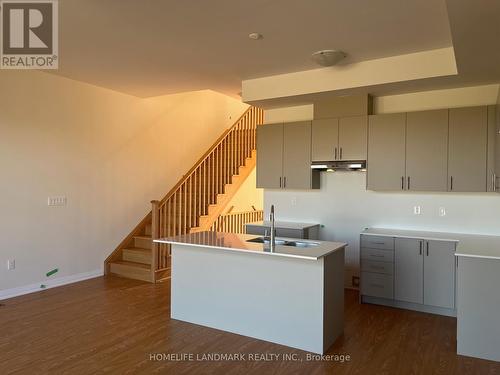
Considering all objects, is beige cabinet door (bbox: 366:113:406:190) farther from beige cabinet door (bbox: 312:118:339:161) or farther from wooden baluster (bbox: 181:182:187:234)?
wooden baluster (bbox: 181:182:187:234)

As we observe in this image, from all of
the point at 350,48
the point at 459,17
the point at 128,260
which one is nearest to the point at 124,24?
the point at 350,48

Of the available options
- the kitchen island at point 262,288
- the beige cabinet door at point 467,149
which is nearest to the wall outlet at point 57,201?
the kitchen island at point 262,288

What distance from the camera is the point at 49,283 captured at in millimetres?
5043

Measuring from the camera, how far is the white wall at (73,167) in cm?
462

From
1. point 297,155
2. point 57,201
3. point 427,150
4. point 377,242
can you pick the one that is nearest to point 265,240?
point 377,242

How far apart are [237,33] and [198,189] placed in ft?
11.3

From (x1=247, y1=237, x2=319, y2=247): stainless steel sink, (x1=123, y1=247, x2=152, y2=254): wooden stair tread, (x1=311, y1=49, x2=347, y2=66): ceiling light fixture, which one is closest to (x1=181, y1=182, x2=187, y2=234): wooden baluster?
(x1=123, y1=247, x2=152, y2=254): wooden stair tread

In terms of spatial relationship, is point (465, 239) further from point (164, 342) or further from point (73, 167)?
point (73, 167)

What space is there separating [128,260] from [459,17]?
5.36 metres

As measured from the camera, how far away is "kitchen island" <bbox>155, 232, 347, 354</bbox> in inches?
124

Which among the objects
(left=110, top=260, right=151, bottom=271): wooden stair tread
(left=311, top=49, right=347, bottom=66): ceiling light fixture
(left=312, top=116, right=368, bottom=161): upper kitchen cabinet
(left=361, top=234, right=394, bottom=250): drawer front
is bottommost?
(left=110, top=260, right=151, bottom=271): wooden stair tread

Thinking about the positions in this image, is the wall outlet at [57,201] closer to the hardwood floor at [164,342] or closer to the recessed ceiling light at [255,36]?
the hardwood floor at [164,342]

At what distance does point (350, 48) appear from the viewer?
378 cm

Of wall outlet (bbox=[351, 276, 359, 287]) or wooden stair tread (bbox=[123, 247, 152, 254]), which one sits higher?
wooden stair tread (bbox=[123, 247, 152, 254])
